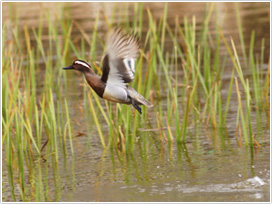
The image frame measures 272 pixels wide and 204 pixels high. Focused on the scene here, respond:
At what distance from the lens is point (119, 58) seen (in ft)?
11.9

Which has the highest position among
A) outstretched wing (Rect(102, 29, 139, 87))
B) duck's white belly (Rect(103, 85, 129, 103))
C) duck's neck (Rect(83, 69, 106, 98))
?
outstretched wing (Rect(102, 29, 139, 87))

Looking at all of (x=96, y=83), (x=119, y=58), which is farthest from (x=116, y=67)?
(x=96, y=83)

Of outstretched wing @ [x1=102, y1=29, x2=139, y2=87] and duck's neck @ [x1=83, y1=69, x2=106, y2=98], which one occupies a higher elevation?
outstretched wing @ [x1=102, y1=29, x2=139, y2=87]

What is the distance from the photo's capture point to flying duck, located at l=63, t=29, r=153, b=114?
140 inches

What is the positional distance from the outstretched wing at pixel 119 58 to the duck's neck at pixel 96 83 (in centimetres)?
4

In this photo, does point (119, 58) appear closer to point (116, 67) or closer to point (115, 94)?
point (116, 67)

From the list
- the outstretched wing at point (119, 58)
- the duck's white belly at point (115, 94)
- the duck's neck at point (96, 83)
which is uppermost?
the outstretched wing at point (119, 58)

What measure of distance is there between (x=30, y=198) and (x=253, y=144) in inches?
83.7

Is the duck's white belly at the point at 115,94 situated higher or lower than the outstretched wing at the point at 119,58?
lower

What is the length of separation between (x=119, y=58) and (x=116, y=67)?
59 millimetres

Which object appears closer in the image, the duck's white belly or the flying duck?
the duck's white belly

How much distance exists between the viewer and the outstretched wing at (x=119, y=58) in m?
3.58

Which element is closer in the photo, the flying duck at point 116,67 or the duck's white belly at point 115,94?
the duck's white belly at point 115,94

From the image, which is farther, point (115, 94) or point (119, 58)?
point (119, 58)
